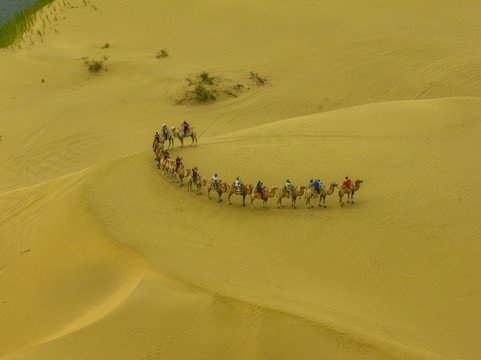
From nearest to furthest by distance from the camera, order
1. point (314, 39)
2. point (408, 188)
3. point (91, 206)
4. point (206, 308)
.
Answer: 1. point (206, 308)
2. point (91, 206)
3. point (408, 188)
4. point (314, 39)

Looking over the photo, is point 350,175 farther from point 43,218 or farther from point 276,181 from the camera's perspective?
point 43,218

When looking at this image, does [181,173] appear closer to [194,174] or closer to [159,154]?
[194,174]

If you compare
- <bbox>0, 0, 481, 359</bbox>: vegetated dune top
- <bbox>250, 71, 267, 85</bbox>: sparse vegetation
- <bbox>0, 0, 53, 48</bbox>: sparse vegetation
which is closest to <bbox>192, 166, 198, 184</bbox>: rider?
<bbox>0, 0, 481, 359</bbox>: vegetated dune top

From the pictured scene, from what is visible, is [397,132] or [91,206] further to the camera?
[397,132]

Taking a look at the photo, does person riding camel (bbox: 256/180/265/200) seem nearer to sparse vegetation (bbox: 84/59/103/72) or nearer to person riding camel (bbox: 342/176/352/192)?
person riding camel (bbox: 342/176/352/192)

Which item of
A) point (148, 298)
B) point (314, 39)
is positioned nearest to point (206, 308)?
point (148, 298)
